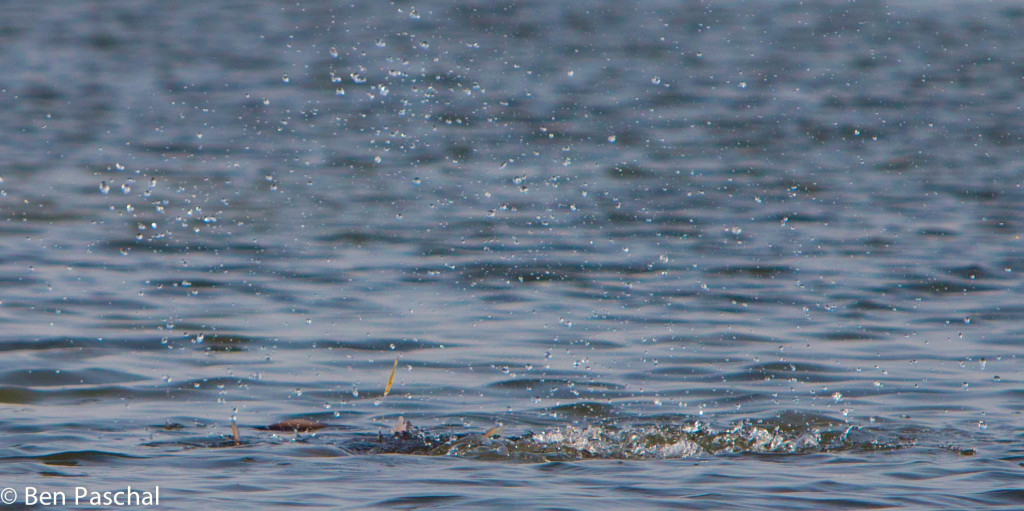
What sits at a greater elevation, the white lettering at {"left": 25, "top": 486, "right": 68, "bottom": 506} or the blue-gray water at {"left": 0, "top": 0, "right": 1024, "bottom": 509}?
the blue-gray water at {"left": 0, "top": 0, "right": 1024, "bottom": 509}

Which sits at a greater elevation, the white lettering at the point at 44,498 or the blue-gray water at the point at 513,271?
the blue-gray water at the point at 513,271

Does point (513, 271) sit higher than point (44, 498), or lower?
higher

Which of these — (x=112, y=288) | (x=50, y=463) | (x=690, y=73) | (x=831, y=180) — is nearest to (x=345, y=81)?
(x=690, y=73)

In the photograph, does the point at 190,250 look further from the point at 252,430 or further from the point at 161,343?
the point at 252,430

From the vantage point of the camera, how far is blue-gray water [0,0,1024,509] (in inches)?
302

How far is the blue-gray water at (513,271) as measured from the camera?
768 cm

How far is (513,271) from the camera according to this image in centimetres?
1304

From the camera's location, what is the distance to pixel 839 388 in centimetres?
970

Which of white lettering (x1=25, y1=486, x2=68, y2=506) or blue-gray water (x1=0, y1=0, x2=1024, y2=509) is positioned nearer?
white lettering (x1=25, y1=486, x2=68, y2=506)

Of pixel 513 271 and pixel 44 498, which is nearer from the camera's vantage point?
pixel 44 498

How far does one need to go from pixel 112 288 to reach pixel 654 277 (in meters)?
4.48

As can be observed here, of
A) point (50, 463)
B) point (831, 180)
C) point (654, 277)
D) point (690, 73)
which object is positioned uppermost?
point (690, 73)

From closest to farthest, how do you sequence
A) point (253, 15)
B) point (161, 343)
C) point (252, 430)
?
point (252, 430)
point (161, 343)
point (253, 15)

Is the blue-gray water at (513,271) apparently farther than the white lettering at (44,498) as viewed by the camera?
Yes
